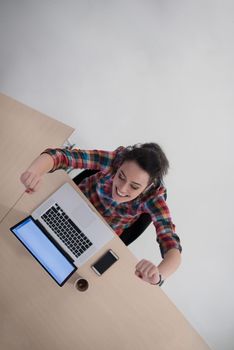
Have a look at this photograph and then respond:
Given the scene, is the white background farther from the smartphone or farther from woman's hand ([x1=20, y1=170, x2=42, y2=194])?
woman's hand ([x1=20, y1=170, x2=42, y2=194])

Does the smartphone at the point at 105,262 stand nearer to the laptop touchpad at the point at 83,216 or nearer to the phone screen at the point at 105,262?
the phone screen at the point at 105,262

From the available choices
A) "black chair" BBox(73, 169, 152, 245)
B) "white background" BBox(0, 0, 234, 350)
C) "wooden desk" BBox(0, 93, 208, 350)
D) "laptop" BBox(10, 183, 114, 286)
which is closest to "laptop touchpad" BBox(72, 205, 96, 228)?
"laptop" BBox(10, 183, 114, 286)

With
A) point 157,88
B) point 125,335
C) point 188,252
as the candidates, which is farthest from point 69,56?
Answer: point 125,335

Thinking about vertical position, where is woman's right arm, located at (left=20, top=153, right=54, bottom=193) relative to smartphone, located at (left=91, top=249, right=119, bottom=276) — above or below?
above

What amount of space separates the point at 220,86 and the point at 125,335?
6.24 ft

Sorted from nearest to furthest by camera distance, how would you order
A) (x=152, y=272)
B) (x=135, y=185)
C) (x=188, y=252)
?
(x=152, y=272), (x=135, y=185), (x=188, y=252)

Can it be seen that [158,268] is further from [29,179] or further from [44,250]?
[29,179]

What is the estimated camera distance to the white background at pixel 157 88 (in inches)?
95.0

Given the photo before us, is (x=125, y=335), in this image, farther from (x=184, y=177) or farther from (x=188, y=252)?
(x=184, y=177)

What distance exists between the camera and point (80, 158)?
62.8 inches

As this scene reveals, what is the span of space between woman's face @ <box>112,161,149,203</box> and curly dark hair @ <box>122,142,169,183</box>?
0.09ft

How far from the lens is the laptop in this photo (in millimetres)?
1376

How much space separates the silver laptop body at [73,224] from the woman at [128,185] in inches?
4.6

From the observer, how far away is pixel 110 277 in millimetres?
1472
